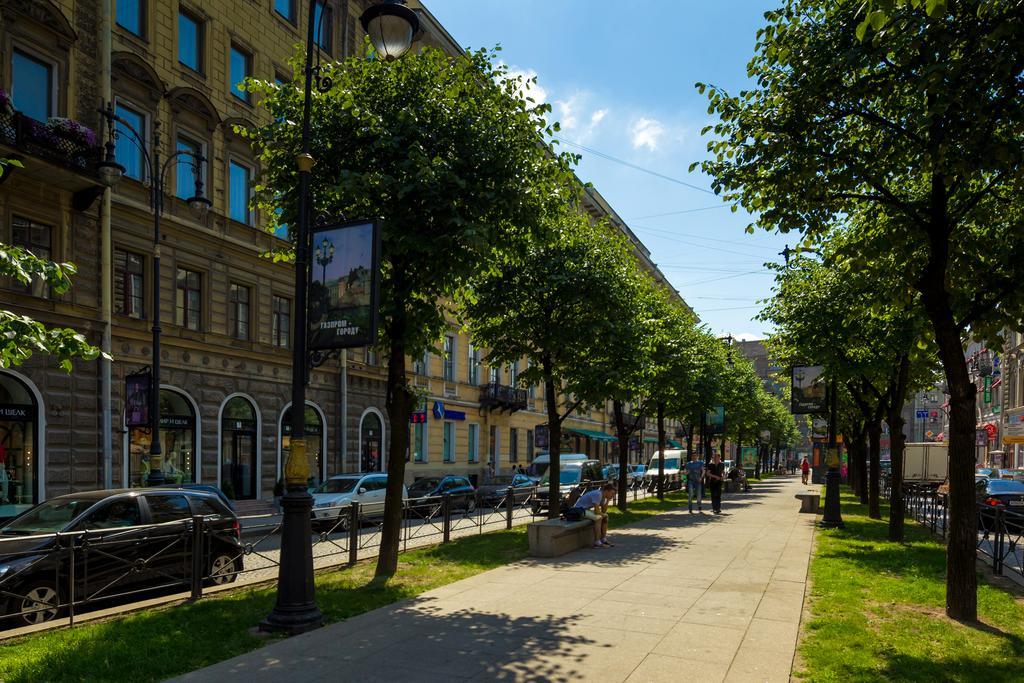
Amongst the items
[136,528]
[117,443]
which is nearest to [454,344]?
[117,443]

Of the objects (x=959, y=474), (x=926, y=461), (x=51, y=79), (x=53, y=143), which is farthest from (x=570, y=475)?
(x=959, y=474)

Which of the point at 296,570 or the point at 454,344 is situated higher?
the point at 454,344

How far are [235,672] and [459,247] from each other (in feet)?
21.0

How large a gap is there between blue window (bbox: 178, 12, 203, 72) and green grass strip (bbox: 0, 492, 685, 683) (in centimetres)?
1913

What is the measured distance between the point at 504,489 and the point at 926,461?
85.7 ft

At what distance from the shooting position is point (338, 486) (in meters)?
22.4

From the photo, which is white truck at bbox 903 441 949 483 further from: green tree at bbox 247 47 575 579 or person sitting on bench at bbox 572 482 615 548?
green tree at bbox 247 47 575 579

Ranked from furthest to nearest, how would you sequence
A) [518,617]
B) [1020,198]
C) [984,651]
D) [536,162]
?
[536,162]
[1020,198]
[518,617]
[984,651]

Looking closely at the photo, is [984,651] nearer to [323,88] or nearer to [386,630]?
[386,630]

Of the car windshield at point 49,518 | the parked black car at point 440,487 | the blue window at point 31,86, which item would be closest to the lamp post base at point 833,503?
the parked black car at point 440,487

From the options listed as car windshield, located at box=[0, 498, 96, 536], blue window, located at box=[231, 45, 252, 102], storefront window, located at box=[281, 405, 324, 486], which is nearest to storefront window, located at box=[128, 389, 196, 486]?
storefront window, located at box=[281, 405, 324, 486]

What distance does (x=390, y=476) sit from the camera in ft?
40.6

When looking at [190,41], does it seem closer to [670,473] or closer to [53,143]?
[53,143]

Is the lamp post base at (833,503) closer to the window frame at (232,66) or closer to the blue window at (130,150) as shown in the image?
the blue window at (130,150)
